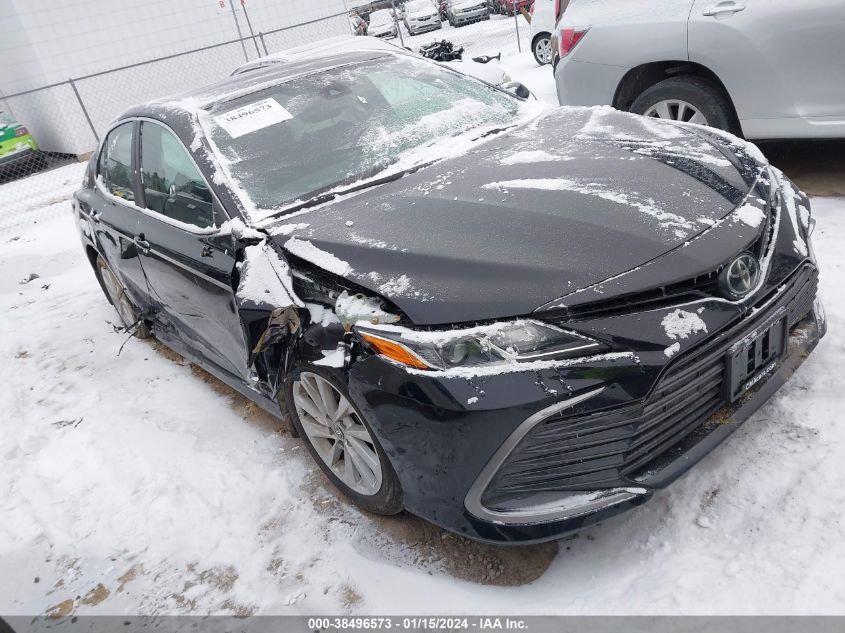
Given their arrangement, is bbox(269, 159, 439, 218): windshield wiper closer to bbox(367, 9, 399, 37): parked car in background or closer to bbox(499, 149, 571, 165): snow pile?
bbox(499, 149, 571, 165): snow pile

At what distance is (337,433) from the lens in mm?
2492

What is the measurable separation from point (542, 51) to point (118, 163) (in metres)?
8.80

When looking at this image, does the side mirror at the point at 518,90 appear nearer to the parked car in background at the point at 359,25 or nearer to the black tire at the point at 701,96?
the black tire at the point at 701,96

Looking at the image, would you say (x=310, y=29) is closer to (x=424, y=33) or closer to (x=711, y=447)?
(x=424, y=33)

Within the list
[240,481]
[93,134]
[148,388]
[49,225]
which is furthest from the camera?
[93,134]

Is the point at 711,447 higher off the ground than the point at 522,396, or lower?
lower

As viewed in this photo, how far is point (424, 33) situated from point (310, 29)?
311 inches

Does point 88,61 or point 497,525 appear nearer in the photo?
point 497,525

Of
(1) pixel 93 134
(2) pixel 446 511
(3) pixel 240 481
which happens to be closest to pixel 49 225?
(1) pixel 93 134

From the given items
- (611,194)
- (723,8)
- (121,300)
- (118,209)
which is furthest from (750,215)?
(121,300)

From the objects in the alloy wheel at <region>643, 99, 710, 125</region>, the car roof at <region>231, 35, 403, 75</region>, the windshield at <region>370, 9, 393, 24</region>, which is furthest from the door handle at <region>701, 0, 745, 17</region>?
the windshield at <region>370, 9, 393, 24</region>

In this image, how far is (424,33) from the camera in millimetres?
23141

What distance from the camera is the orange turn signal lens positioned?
1971 mm

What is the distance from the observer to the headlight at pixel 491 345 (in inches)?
75.0
